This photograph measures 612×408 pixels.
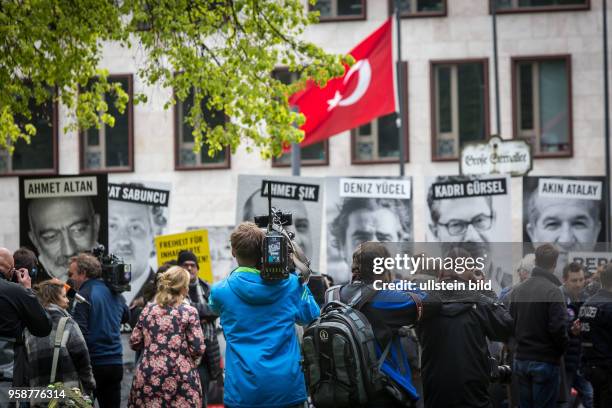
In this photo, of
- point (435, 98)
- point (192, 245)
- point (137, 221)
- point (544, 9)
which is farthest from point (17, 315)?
point (544, 9)

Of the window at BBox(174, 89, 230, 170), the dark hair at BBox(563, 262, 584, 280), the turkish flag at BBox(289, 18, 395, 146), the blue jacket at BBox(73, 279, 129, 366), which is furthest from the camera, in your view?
the window at BBox(174, 89, 230, 170)

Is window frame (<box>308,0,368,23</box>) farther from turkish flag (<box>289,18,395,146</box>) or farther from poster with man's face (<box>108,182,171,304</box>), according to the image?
poster with man's face (<box>108,182,171,304</box>)

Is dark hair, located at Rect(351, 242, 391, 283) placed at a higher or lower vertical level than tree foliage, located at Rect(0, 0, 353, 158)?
lower

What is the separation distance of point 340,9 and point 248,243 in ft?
74.7

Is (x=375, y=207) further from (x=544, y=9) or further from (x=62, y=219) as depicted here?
(x=544, y=9)

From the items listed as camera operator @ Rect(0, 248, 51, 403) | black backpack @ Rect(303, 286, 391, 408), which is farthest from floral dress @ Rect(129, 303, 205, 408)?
black backpack @ Rect(303, 286, 391, 408)

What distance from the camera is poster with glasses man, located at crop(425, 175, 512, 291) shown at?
1510 centimetres

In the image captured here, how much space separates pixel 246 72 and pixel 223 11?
87 centimetres

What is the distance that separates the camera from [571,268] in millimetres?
10711

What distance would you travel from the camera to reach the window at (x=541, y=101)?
95.8ft

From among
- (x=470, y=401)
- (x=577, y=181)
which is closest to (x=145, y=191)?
(x=577, y=181)

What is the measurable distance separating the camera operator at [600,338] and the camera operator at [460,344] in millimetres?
1745

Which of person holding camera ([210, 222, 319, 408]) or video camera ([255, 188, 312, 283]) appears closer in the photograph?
video camera ([255, 188, 312, 283])

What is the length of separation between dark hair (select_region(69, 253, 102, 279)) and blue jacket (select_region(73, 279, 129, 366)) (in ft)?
0.25
